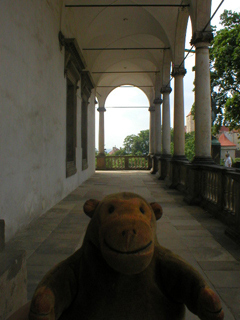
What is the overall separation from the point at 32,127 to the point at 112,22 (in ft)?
30.2

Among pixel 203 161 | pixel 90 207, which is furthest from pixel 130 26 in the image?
pixel 90 207

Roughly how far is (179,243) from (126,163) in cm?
1859

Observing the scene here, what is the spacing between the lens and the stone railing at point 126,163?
22.5 metres

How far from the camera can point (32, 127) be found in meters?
5.27

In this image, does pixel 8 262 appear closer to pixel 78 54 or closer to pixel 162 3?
pixel 78 54

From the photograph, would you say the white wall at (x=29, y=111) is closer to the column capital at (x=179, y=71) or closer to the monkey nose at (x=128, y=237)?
the monkey nose at (x=128, y=237)

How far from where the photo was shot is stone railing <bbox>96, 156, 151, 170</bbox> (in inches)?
885

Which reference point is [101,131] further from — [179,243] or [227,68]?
[179,243]

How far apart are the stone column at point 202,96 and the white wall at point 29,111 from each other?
11.7 ft

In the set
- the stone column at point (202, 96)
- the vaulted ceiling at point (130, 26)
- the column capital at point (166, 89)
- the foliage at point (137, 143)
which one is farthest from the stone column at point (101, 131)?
the foliage at point (137, 143)

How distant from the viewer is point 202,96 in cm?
752

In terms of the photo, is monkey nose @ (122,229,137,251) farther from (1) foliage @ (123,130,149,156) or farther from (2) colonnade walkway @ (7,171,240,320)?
(1) foliage @ (123,130,149,156)

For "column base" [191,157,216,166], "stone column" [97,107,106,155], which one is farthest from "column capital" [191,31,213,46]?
"stone column" [97,107,106,155]

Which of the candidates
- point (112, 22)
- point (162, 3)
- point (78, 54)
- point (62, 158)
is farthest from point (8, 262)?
point (112, 22)
